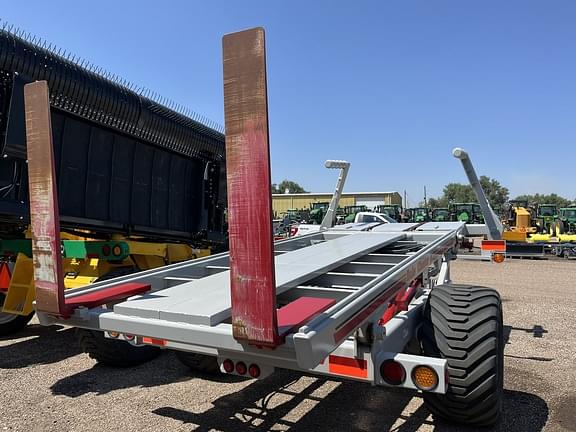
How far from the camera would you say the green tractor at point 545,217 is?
21297 millimetres

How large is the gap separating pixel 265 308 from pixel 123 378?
3088 mm

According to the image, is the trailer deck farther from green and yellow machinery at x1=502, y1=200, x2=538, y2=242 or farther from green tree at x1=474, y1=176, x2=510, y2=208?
green tree at x1=474, y1=176, x2=510, y2=208

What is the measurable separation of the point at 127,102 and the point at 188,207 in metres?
1.81

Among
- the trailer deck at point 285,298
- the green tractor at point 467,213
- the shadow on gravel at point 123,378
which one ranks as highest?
the green tractor at point 467,213

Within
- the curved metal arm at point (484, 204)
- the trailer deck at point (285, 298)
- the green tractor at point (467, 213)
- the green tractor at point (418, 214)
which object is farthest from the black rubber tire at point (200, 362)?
the green tractor at point (418, 214)

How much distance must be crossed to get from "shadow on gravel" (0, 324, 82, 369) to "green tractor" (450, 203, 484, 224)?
2130cm

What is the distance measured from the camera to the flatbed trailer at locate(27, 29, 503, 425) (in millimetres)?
1789

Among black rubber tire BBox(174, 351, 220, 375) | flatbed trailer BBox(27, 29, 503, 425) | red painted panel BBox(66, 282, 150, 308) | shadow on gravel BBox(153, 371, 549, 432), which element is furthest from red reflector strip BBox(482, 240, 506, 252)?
red painted panel BBox(66, 282, 150, 308)

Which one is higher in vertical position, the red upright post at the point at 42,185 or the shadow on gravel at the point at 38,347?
the red upright post at the point at 42,185

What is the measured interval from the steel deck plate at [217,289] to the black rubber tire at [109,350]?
1.65 m

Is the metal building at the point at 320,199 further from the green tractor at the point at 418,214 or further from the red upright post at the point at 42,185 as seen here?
the red upright post at the point at 42,185

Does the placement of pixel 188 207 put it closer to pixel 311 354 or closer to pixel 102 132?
pixel 102 132

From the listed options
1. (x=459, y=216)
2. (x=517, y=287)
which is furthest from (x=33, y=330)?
(x=459, y=216)

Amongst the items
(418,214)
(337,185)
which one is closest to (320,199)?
(418,214)
